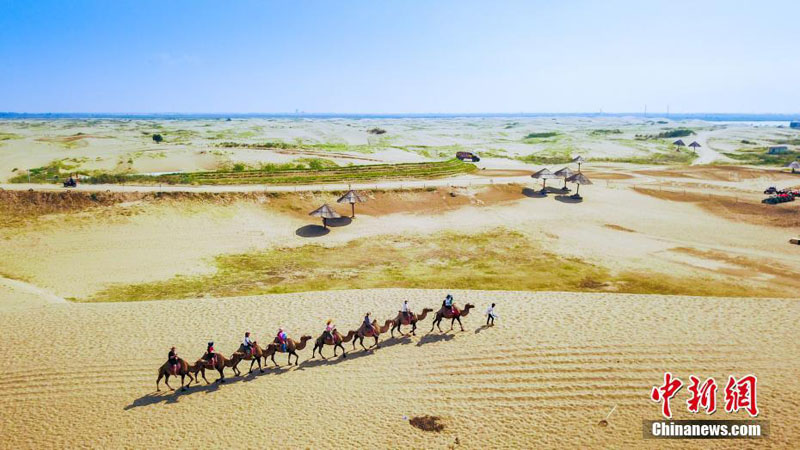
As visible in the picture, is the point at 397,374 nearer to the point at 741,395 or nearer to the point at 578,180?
the point at 741,395

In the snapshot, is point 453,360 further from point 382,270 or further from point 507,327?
point 382,270

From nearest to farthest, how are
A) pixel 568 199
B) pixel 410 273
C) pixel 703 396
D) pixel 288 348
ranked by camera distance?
pixel 703 396, pixel 288 348, pixel 410 273, pixel 568 199

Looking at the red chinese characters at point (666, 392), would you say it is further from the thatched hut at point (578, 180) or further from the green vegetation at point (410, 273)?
the thatched hut at point (578, 180)

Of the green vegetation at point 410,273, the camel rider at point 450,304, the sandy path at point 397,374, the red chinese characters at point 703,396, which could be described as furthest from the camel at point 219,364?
the red chinese characters at point 703,396

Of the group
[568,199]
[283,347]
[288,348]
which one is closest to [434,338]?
[288,348]

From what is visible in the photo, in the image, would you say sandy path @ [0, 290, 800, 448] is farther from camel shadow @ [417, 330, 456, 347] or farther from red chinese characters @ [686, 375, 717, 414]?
red chinese characters @ [686, 375, 717, 414]

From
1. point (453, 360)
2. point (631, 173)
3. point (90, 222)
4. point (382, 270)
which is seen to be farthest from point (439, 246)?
point (631, 173)
